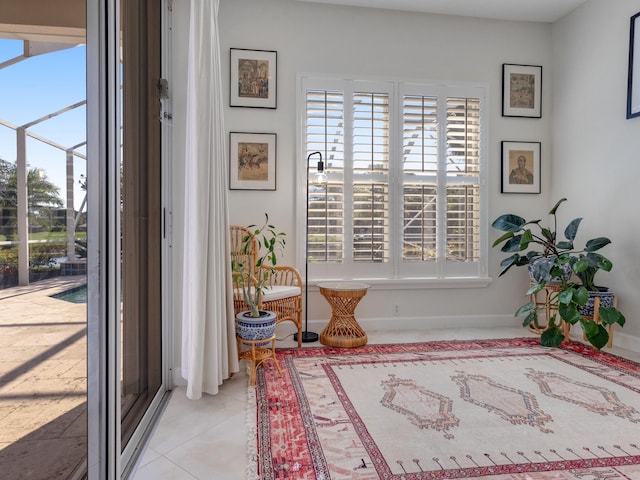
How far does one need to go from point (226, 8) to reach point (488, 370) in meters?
3.79

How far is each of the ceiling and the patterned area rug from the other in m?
3.24

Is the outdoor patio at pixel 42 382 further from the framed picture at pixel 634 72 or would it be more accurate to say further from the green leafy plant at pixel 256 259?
the framed picture at pixel 634 72

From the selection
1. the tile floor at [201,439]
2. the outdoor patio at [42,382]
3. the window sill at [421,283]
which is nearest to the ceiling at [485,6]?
the window sill at [421,283]

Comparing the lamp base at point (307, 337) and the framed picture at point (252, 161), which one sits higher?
the framed picture at point (252, 161)

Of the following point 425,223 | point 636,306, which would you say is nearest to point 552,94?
point 425,223

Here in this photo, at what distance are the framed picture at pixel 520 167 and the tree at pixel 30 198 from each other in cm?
417

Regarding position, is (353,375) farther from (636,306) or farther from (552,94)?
(552,94)

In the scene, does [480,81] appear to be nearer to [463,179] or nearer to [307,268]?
[463,179]

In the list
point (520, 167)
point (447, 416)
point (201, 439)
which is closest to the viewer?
point (201, 439)

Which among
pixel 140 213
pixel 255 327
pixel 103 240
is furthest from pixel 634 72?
pixel 103 240

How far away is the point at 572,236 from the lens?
11.8ft

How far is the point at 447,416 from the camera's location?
219 cm

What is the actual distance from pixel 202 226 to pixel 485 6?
355cm

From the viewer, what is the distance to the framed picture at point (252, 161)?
3.79 meters
